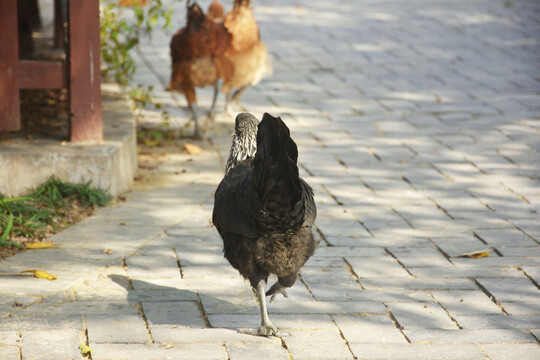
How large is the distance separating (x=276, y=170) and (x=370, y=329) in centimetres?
118

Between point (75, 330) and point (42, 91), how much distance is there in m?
4.88

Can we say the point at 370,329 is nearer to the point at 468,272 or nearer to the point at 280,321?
the point at 280,321

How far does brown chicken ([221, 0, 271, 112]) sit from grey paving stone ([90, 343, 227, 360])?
4359 millimetres

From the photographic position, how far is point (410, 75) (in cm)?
1008

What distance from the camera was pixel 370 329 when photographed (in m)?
4.09

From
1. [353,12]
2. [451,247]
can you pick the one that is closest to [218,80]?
[451,247]

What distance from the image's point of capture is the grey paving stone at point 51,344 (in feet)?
12.1

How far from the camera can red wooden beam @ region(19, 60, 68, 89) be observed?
19.2 feet

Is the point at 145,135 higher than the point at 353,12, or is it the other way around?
the point at 353,12

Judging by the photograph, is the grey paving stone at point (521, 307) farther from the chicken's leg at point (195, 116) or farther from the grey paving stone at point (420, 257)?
the chicken's leg at point (195, 116)

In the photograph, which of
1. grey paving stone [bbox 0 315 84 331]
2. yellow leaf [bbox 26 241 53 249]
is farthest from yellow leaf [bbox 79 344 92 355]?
yellow leaf [bbox 26 241 53 249]

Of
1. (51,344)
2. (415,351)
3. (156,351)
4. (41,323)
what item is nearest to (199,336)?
(156,351)

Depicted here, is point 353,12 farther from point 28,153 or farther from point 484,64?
point 28,153

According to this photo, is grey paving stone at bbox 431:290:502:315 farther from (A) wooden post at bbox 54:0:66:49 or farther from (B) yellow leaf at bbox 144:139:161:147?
(A) wooden post at bbox 54:0:66:49
